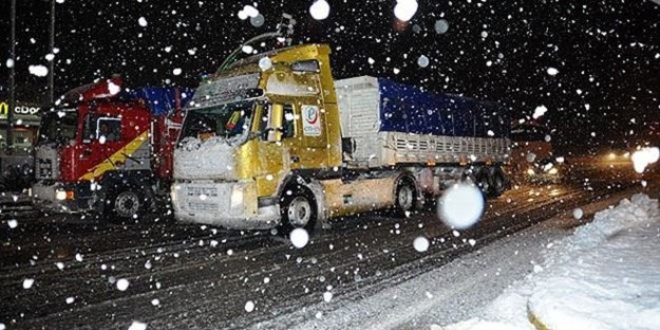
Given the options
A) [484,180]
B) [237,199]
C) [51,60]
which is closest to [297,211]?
[237,199]

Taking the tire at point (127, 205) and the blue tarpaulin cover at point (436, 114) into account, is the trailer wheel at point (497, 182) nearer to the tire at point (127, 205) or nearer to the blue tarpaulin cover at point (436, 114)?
the blue tarpaulin cover at point (436, 114)

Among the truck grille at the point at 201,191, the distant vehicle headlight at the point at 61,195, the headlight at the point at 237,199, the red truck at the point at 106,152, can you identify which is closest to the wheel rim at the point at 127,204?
the red truck at the point at 106,152

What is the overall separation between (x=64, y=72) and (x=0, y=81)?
149 inches

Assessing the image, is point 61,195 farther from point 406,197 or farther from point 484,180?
point 484,180

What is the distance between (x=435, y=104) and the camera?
45.4 feet

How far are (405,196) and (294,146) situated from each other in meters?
4.29

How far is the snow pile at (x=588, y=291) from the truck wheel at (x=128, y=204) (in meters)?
9.29

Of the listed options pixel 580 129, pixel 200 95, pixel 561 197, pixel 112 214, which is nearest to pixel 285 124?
pixel 200 95

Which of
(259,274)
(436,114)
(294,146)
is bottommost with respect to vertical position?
(259,274)

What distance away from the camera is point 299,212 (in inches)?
376

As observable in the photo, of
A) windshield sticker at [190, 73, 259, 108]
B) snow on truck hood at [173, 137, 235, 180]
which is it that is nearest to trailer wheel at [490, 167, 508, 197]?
windshield sticker at [190, 73, 259, 108]

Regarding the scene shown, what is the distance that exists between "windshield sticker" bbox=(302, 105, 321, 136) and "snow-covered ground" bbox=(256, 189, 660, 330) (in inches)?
152

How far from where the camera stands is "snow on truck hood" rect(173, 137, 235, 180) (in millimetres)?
8641

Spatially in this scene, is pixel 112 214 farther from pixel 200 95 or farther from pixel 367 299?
pixel 367 299
